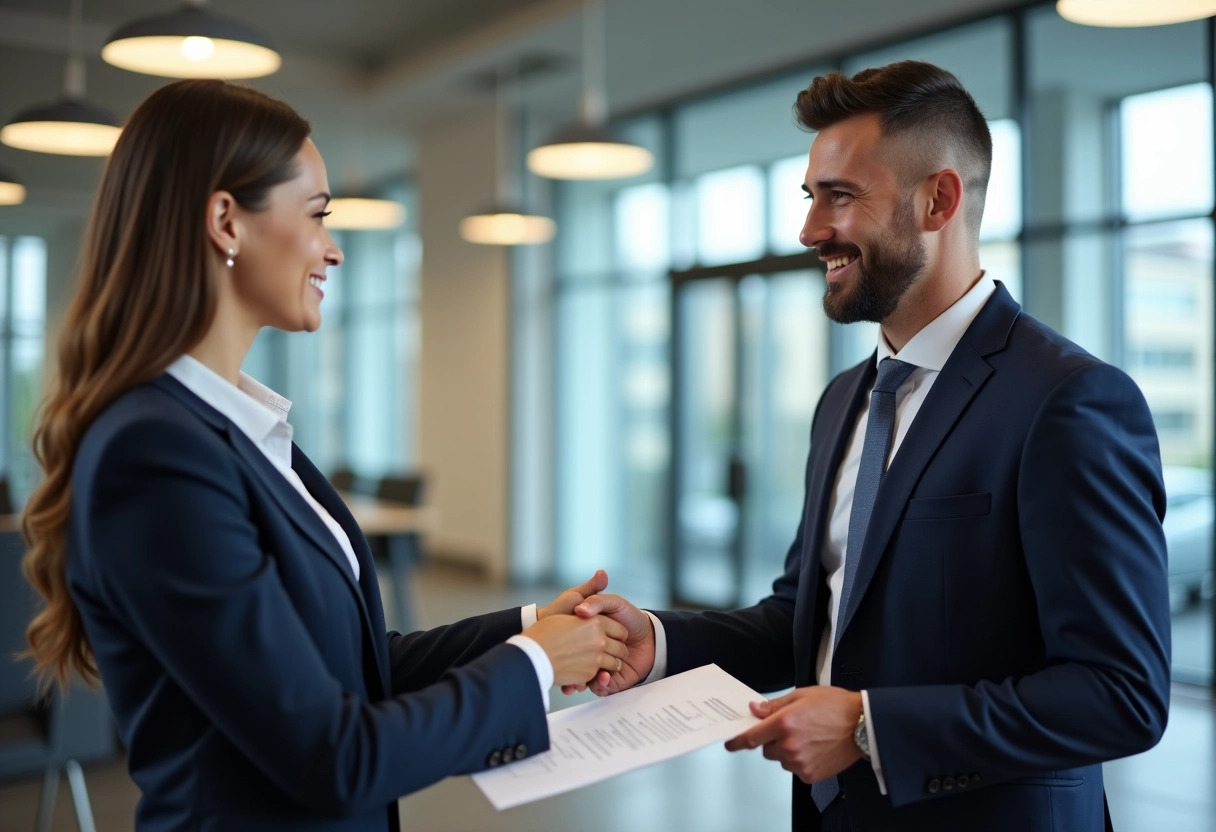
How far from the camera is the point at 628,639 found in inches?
78.2

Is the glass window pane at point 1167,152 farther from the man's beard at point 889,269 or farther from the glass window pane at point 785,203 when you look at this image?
the man's beard at point 889,269

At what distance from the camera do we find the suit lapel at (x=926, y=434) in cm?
163

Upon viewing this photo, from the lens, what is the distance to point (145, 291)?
52.2 inches

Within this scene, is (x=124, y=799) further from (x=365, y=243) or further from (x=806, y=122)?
(x=365, y=243)

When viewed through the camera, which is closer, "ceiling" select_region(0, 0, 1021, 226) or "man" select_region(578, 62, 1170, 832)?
"man" select_region(578, 62, 1170, 832)

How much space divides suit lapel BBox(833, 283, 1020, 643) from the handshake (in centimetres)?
39

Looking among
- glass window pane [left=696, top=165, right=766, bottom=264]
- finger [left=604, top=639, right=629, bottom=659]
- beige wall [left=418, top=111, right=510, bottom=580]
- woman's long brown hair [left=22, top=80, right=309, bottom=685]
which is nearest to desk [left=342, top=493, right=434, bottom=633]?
glass window pane [left=696, top=165, right=766, bottom=264]

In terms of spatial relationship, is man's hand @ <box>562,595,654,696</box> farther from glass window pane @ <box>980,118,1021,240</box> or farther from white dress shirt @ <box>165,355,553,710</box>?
glass window pane @ <box>980,118,1021,240</box>

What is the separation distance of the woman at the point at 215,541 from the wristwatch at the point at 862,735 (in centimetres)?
44

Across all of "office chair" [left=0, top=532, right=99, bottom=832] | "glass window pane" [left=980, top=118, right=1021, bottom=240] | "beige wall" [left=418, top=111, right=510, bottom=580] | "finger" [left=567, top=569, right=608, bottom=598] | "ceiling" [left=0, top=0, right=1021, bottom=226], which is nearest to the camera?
"finger" [left=567, top=569, right=608, bottom=598]

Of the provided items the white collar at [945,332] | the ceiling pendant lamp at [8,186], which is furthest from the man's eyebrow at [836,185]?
the ceiling pendant lamp at [8,186]

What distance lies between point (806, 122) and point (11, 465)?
908 centimetres

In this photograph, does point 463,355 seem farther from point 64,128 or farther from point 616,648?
point 616,648

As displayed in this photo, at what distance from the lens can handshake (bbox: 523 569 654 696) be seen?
156 centimetres
